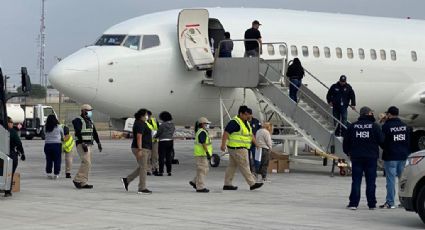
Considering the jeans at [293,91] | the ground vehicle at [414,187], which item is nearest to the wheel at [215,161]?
the jeans at [293,91]

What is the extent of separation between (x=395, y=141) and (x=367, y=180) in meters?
0.93

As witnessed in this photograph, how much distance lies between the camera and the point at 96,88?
930 inches

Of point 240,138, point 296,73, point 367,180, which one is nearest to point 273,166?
point 296,73

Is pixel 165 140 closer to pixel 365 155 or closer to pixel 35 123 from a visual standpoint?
pixel 365 155

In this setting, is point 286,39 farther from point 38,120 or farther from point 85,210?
point 38,120

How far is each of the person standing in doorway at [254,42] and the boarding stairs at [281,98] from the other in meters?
0.31

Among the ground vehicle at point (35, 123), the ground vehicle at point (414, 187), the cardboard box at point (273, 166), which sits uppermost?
the ground vehicle at point (414, 187)

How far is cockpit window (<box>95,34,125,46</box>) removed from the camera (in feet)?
81.3

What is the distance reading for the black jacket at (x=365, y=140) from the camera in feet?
53.0

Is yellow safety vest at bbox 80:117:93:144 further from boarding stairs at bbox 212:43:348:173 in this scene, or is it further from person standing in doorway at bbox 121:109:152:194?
boarding stairs at bbox 212:43:348:173

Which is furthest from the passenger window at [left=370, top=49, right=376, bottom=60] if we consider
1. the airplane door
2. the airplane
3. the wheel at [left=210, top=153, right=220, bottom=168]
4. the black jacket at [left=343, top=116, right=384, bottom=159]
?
the black jacket at [left=343, top=116, right=384, bottom=159]

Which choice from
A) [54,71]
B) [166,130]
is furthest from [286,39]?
[54,71]

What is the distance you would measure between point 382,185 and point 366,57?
23.5 feet

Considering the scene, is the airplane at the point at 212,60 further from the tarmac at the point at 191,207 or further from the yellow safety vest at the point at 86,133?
the yellow safety vest at the point at 86,133
